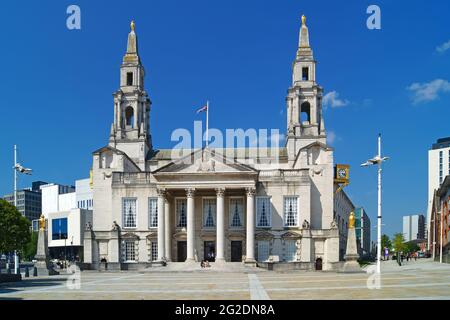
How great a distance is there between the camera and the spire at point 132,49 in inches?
2958

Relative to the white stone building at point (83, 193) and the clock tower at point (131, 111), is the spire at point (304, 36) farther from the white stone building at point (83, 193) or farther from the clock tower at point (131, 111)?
the white stone building at point (83, 193)

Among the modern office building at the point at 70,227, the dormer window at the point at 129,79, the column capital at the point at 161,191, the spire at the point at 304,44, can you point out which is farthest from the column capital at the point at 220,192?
the modern office building at the point at 70,227

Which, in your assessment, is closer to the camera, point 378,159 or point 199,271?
point 378,159

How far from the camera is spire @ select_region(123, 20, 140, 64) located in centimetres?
7512

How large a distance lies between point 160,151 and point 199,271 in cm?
3219

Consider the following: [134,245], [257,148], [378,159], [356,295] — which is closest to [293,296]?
[356,295]

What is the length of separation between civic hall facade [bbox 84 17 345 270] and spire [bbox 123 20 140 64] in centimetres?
1637

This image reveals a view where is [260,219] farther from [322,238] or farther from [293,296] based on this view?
[293,296]

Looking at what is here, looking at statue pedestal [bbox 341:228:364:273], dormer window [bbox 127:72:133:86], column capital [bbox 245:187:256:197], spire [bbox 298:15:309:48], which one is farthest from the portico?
spire [bbox 298:15:309:48]

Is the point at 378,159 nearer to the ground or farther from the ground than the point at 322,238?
farther from the ground

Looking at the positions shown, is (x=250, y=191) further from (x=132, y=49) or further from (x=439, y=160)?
(x=439, y=160)

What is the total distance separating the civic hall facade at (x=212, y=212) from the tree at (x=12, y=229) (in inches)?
361
